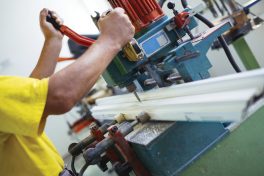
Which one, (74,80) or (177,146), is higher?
(74,80)

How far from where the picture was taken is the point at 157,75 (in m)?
A: 1.28

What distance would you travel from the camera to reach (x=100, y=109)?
6.31ft

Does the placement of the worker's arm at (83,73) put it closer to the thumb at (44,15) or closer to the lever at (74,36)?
the lever at (74,36)

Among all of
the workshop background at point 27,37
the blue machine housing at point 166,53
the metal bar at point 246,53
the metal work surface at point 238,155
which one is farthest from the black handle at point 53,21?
the workshop background at point 27,37

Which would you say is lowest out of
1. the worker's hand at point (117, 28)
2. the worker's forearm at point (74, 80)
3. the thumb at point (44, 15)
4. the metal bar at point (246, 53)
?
the metal bar at point (246, 53)

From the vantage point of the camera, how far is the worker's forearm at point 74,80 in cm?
84

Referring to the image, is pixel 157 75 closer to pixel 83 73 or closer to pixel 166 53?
pixel 166 53

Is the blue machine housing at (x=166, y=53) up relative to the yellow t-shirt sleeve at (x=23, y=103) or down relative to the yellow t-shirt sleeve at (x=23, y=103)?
down

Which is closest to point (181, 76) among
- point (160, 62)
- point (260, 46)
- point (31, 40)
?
point (160, 62)

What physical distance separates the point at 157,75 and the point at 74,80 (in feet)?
1.76

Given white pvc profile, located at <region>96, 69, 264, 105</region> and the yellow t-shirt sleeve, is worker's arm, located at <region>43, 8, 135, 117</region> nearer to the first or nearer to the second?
the yellow t-shirt sleeve

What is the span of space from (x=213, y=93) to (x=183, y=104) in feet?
0.41

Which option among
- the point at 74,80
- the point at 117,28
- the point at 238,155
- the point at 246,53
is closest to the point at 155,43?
the point at 117,28

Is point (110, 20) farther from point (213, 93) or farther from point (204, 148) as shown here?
point (204, 148)
